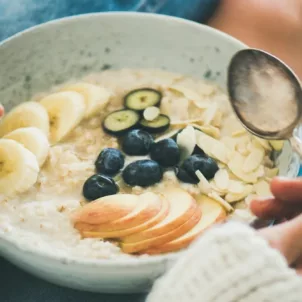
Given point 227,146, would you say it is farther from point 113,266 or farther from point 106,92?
point 113,266

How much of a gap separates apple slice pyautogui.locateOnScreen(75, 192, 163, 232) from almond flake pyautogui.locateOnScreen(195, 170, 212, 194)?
0.08 meters

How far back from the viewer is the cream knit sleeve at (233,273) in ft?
1.60

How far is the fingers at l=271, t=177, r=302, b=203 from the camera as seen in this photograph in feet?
1.93

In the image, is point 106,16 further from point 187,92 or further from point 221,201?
point 221,201

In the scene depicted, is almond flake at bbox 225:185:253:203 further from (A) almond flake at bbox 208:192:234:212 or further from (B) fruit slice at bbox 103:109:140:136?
(B) fruit slice at bbox 103:109:140:136

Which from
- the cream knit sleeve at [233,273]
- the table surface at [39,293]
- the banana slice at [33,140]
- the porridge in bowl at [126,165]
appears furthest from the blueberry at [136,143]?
the cream knit sleeve at [233,273]

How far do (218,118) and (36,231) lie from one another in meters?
0.32

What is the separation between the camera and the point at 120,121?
885 millimetres

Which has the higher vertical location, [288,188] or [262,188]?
[288,188]

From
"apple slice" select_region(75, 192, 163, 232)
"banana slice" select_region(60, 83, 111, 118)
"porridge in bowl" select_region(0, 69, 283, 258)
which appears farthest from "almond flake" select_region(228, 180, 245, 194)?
"banana slice" select_region(60, 83, 111, 118)

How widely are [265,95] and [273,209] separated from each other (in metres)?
0.21

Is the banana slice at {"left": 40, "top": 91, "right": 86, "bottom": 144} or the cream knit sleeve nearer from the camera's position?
the cream knit sleeve

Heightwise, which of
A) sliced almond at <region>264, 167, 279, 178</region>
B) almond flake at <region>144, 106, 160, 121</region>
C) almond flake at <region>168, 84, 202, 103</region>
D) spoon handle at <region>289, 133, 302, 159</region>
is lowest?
sliced almond at <region>264, 167, 279, 178</region>

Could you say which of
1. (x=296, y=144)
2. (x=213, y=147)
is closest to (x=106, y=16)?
(x=213, y=147)
